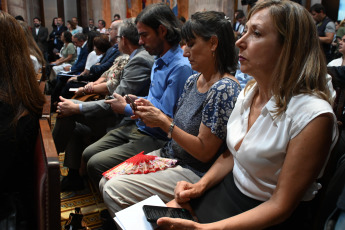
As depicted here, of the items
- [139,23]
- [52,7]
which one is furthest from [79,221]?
[52,7]

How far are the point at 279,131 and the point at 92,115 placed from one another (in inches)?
75.8

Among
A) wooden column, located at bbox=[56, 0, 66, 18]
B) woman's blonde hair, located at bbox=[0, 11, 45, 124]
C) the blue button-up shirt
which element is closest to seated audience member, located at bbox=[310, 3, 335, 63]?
the blue button-up shirt

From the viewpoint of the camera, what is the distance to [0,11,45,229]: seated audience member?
4.77 feet

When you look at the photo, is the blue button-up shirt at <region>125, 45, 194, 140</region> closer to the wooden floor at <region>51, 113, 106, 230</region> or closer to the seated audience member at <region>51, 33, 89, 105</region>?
the wooden floor at <region>51, 113, 106, 230</region>

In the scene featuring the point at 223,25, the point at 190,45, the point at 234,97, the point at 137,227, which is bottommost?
the point at 137,227

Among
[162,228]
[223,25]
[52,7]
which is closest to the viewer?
[162,228]

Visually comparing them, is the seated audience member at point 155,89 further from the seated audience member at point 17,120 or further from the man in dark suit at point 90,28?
the man in dark suit at point 90,28

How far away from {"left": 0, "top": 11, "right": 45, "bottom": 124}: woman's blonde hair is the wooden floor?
44.6 inches

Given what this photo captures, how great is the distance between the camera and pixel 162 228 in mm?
1307

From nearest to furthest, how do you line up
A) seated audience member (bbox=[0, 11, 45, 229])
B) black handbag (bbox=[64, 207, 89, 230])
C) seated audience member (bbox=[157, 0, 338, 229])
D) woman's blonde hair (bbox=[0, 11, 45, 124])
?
seated audience member (bbox=[157, 0, 338, 229])
seated audience member (bbox=[0, 11, 45, 229])
woman's blonde hair (bbox=[0, 11, 45, 124])
black handbag (bbox=[64, 207, 89, 230])

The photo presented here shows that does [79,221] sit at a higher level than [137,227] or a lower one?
lower

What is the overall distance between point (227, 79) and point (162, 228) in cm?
83

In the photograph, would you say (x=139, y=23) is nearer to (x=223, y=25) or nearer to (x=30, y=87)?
(x=223, y=25)

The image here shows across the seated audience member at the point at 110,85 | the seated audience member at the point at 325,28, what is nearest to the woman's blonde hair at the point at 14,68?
the seated audience member at the point at 110,85
